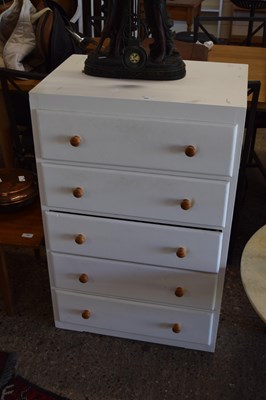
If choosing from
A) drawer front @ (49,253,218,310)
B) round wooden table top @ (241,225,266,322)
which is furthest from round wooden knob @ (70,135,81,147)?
round wooden table top @ (241,225,266,322)

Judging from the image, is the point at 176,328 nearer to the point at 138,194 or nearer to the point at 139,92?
the point at 138,194

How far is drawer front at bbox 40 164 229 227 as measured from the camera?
128 centimetres

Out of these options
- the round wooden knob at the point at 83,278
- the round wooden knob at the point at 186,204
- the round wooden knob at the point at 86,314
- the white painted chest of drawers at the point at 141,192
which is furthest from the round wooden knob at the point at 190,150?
the round wooden knob at the point at 86,314

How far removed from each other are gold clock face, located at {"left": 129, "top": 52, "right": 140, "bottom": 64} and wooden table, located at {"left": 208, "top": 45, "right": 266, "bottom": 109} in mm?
856

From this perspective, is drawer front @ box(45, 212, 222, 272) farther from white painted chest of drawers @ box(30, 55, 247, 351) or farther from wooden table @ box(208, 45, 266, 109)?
wooden table @ box(208, 45, 266, 109)

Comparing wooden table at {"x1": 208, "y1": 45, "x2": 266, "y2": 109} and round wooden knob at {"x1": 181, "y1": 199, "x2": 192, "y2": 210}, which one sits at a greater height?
wooden table at {"x1": 208, "y1": 45, "x2": 266, "y2": 109}

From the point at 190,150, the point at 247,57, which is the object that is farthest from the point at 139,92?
the point at 247,57

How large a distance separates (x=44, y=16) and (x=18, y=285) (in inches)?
47.6

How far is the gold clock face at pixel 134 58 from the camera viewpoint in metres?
1.26

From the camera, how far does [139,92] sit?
1230mm

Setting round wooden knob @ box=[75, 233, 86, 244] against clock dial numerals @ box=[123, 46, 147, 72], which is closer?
clock dial numerals @ box=[123, 46, 147, 72]

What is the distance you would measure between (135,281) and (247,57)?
4.74 feet

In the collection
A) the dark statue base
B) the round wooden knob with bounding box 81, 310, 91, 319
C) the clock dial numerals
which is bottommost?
the round wooden knob with bounding box 81, 310, 91, 319

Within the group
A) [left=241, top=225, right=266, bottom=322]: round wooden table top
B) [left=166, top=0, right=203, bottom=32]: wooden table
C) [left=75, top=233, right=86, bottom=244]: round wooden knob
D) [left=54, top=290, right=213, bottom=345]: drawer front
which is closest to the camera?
[left=241, top=225, right=266, bottom=322]: round wooden table top
